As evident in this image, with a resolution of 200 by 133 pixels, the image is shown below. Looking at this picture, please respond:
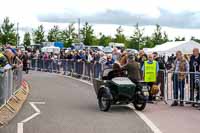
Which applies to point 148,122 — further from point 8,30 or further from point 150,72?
point 8,30

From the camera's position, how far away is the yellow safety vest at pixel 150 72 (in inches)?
658

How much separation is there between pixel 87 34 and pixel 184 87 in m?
66.5

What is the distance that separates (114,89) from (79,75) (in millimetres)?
15995

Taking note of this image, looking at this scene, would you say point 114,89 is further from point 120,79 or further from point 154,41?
point 154,41

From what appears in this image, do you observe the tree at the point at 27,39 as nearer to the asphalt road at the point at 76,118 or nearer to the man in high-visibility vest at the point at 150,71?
the asphalt road at the point at 76,118

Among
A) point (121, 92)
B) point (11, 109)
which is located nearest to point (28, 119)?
point (11, 109)

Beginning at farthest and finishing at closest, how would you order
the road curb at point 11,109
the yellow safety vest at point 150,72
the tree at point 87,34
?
the tree at point 87,34 < the yellow safety vest at point 150,72 < the road curb at point 11,109

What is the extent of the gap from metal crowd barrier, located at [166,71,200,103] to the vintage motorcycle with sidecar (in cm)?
A: 185

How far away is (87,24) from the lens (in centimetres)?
8112

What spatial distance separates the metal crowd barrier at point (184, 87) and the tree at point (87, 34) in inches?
2562

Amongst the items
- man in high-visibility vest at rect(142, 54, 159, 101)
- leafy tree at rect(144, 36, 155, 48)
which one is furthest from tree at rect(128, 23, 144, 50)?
man in high-visibility vest at rect(142, 54, 159, 101)

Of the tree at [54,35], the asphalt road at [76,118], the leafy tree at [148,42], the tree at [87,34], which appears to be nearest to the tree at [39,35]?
the tree at [54,35]

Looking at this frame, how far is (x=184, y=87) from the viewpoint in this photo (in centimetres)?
1540

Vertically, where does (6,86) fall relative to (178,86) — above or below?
above
